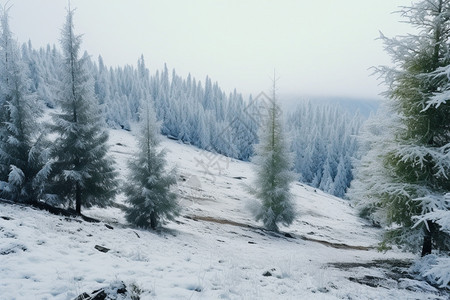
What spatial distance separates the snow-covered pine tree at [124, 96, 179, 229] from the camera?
1661 centimetres

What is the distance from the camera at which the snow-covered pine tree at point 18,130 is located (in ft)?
45.7

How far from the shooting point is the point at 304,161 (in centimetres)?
9944

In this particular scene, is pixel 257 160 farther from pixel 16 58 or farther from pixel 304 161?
pixel 304 161

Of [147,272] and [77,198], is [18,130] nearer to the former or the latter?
[77,198]

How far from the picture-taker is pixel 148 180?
1659 centimetres

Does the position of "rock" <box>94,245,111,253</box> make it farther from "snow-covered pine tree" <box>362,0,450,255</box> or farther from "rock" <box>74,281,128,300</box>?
"snow-covered pine tree" <box>362,0,450,255</box>

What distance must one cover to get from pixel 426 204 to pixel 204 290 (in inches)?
337

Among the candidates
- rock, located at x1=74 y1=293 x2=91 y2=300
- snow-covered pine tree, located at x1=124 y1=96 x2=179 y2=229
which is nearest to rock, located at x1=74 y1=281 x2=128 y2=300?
rock, located at x1=74 y1=293 x2=91 y2=300

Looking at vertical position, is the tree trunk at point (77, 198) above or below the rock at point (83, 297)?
below

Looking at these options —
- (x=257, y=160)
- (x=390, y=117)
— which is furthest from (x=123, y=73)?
(x=390, y=117)

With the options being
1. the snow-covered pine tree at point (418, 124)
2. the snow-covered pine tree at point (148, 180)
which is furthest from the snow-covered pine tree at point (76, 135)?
the snow-covered pine tree at point (418, 124)

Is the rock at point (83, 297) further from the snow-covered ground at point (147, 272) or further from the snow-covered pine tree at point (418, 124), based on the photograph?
the snow-covered pine tree at point (418, 124)

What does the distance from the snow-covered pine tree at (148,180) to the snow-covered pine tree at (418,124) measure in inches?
449

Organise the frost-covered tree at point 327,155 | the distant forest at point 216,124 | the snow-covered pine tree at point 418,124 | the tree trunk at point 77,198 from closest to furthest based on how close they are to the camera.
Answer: the snow-covered pine tree at point 418,124
the tree trunk at point 77,198
the frost-covered tree at point 327,155
the distant forest at point 216,124
